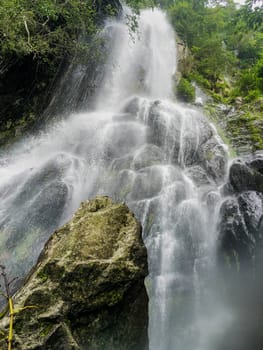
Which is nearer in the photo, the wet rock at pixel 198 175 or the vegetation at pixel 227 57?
the wet rock at pixel 198 175

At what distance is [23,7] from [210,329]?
10.5m

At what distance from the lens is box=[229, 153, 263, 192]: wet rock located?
6.76 meters

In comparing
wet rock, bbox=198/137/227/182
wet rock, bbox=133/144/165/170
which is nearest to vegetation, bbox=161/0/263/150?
wet rock, bbox=198/137/227/182

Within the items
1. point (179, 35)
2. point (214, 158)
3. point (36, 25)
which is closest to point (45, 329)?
point (214, 158)

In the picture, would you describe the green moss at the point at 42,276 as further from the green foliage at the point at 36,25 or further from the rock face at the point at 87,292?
the green foliage at the point at 36,25

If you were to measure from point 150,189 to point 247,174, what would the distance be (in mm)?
2741

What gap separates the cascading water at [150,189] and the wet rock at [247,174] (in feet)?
2.02

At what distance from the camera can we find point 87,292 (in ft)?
8.91

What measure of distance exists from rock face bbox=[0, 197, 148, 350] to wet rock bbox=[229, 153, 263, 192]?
467cm

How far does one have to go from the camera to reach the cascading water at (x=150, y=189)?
521 cm

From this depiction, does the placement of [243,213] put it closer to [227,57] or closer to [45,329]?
[45,329]

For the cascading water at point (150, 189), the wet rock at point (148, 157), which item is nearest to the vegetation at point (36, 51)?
the cascading water at point (150, 189)

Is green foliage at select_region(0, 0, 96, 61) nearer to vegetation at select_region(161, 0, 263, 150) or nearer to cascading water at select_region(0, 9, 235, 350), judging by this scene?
cascading water at select_region(0, 9, 235, 350)

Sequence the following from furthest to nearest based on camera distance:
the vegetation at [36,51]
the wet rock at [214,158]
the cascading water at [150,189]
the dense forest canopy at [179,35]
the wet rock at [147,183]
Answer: the vegetation at [36,51] → the dense forest canopy at [179,35] → the wet rock at [214,158] → the wet rock at [147,183] → the cascading water at [150,189]
